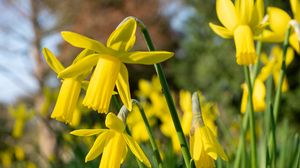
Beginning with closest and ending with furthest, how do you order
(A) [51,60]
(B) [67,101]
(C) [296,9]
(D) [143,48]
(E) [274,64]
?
(B) [67,101], (A) [51,60], (C) [296,9], (E) [274,64], (D) [143,48]

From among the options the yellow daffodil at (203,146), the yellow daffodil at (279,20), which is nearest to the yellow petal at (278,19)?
the yellow daffodil at (279,20)

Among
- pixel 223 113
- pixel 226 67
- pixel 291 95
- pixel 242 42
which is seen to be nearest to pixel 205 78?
pixel 226 67

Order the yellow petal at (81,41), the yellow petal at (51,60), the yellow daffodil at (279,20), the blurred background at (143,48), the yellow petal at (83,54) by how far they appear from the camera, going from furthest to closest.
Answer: the blurred background at (143,48) → the yellow daffodil at (279,20) → the yellow petal at (51,60) → the yellow petal at (83,54) → the yellow petal at (81,41)

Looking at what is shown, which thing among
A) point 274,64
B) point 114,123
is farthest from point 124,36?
point 274,64

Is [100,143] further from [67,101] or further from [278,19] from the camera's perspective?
[278,19]

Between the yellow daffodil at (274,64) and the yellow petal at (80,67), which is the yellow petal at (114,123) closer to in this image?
the yellow petal at (80,67)

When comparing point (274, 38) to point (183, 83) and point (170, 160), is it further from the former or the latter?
point (183, 83)

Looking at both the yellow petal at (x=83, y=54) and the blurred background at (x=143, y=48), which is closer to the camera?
the yellow petal at (x=83, y=54)
